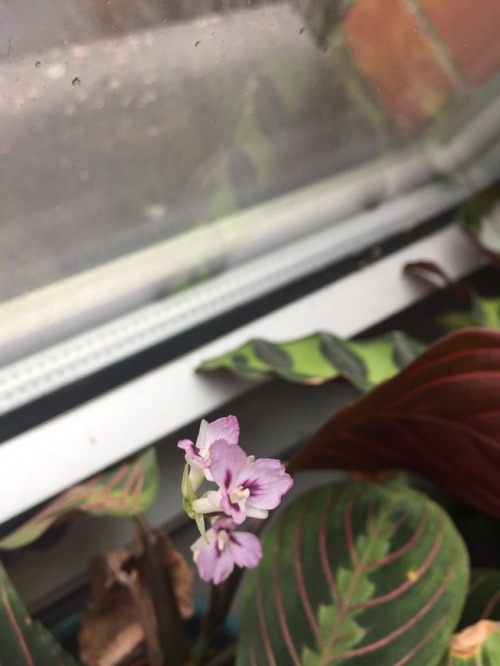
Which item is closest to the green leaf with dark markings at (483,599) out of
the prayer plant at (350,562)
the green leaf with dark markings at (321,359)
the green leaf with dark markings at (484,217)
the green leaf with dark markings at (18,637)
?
the prayer plant at (350,562)

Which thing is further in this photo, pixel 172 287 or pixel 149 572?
pixel 172 287

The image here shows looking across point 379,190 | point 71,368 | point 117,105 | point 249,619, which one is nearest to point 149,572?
point 249,619

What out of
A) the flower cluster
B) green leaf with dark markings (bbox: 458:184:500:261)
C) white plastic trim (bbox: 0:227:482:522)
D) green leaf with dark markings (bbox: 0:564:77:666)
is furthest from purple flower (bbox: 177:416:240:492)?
green leaf with dark markings (bbox: 458:184:500:261)

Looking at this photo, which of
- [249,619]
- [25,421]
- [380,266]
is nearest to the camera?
[249,619]

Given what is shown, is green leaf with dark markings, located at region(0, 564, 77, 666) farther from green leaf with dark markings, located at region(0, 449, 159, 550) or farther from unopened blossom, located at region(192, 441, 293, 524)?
unopened blossom, located at region(192, 441, 293, 524)

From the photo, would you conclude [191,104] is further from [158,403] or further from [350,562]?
[350,562]

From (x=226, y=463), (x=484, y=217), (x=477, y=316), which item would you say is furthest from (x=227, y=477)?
(x=484, y=217)

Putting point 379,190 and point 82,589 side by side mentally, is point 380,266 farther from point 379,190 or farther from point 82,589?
point 82,589
